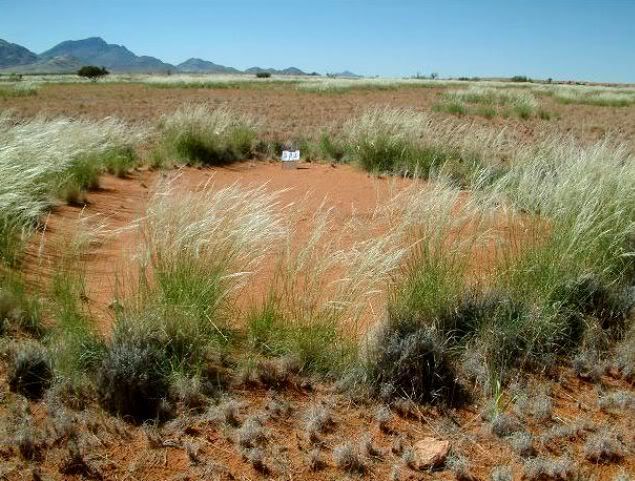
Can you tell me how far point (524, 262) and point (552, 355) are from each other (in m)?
0.74

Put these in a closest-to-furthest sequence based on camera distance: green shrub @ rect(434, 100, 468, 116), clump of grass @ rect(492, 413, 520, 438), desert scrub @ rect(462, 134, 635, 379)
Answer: clump of grass @ rect(492, 413, 520, 438)
desert scrub @ rect(462, 134, 635, 379)
green shrub @ rect(434, 100, 468, 116)

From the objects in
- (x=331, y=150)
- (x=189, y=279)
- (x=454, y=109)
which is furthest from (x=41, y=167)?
(x=454, y=109)

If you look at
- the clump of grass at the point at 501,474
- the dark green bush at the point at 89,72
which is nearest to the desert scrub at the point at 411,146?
the clump of grass at the point at 501,474

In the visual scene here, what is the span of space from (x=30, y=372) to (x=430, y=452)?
2.07 m

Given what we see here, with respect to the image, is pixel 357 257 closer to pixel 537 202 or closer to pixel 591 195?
pixel 537 202

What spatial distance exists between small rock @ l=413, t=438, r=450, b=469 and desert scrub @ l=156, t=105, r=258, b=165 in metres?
8.09

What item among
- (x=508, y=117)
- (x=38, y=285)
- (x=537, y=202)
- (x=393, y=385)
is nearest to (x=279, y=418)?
(x=393, y=385)

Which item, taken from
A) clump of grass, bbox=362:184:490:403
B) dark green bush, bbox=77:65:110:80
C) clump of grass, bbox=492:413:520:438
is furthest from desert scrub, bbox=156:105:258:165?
dark green bush, bbox=77:65:110:80

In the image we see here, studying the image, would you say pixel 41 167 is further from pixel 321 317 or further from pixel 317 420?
pixel 317 420

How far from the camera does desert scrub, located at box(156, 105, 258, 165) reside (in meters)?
10.2

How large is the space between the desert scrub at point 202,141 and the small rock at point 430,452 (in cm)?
809

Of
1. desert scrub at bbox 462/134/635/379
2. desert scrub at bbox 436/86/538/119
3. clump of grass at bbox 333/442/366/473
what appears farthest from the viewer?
desert scrub at bbox 436/86/538/119

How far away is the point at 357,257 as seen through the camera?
11.0ft

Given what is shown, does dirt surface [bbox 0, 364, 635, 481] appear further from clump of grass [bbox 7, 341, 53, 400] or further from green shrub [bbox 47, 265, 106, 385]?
green shrub [bbox 47, 265, 106, 385]
